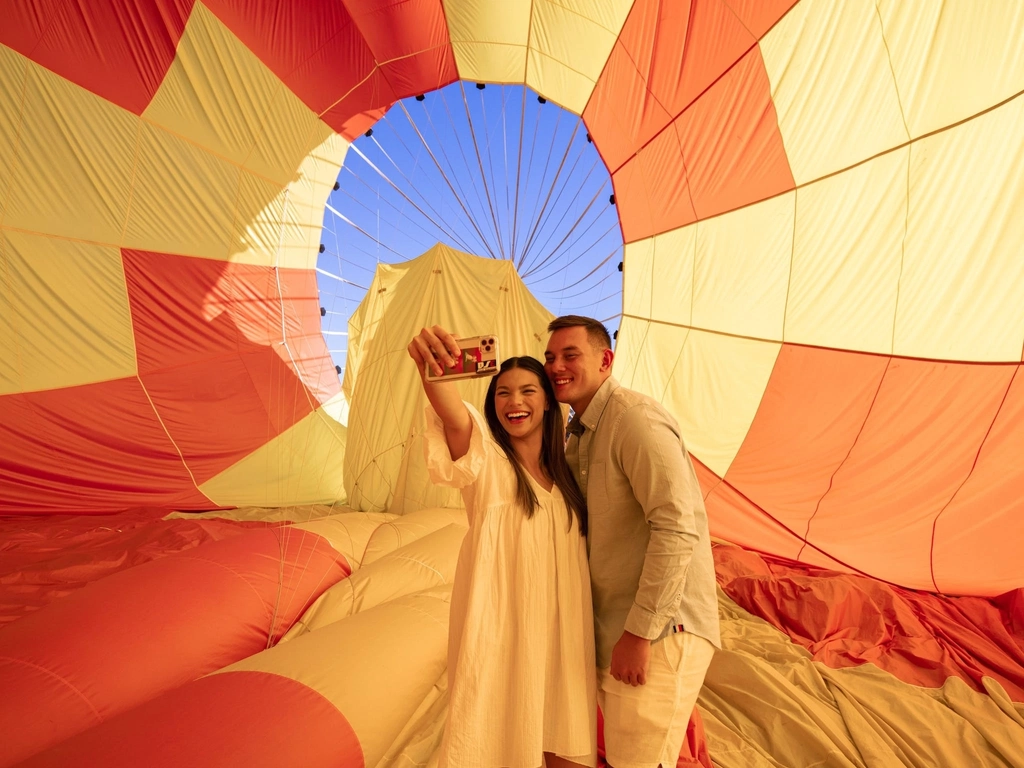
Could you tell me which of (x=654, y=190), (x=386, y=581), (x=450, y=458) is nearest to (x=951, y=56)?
(x=654, y=190)

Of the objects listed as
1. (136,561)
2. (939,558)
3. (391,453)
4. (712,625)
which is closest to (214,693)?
(712,625)

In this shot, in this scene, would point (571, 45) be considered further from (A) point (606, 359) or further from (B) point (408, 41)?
(A) point (606, 359)

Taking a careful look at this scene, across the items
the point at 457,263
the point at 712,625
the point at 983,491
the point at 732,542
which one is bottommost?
the point at 732,542

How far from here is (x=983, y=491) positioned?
311 cm

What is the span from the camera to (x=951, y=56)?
269 cm

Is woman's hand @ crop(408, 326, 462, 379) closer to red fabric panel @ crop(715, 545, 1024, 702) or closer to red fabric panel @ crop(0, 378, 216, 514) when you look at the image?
red fabric panel @ crop(715, 545, 1024, 702)

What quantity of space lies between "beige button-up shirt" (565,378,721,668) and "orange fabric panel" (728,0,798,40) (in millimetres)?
3016

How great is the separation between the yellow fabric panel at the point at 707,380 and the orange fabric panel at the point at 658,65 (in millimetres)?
1482

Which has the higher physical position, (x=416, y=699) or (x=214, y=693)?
(x=214, y=693)

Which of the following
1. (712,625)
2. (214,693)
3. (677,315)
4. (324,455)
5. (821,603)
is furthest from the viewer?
(324,455)

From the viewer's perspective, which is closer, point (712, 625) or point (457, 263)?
point (712, 625)

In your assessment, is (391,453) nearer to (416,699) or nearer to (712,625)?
(416,699)

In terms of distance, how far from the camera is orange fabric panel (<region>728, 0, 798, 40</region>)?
299 cm

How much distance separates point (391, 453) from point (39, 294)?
2731 millimetres
